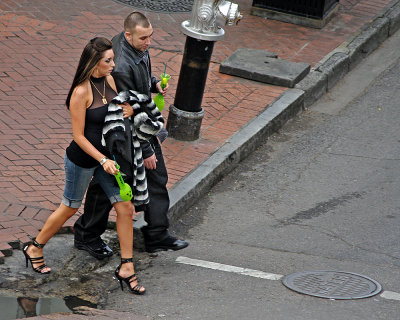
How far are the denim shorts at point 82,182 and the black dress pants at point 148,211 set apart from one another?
10.5 inches

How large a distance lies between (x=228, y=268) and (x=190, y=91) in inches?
92.8

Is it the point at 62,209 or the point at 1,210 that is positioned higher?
the point at 62,209

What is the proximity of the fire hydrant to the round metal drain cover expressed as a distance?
8.27ft

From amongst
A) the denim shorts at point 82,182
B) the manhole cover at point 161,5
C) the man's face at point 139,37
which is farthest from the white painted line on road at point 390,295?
the manhole cover at point 161,5

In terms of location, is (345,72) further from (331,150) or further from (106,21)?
(106,21)

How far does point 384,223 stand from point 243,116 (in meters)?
2.41

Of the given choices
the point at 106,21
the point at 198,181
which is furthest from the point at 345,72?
the point at 198,181

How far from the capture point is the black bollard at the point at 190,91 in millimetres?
7621

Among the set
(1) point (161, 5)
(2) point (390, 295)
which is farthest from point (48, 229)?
(1) point (161, 5)

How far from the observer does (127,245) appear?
223 inches

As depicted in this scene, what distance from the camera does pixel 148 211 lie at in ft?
19.7

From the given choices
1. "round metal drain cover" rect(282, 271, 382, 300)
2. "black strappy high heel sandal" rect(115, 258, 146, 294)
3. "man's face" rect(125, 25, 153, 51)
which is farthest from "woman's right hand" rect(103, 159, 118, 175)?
"round metal drain cover" rect(282, 271, 382, 300)

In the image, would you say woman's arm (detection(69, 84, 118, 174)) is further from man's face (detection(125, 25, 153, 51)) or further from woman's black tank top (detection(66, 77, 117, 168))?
man's face (detection(125, 25, 153, 51))

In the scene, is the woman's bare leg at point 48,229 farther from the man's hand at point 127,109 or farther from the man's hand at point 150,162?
the man's hand at point 127,109
